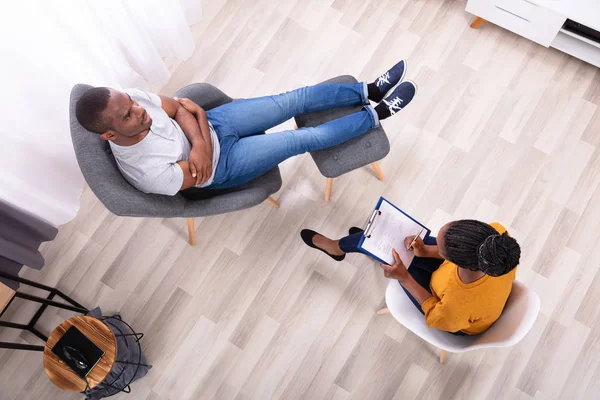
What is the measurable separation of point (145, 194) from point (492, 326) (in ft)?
4.67

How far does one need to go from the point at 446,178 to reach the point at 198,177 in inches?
54.3

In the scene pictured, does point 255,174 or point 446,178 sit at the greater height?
point 255,174

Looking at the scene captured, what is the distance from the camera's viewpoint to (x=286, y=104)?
242 centimetres

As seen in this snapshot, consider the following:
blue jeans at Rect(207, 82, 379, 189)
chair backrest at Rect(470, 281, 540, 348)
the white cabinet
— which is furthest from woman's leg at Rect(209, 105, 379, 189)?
the white cabinet

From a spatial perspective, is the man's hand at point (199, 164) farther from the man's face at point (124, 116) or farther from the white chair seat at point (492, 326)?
the white chair seat at point (492, 326)

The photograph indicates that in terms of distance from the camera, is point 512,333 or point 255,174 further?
point 255,174

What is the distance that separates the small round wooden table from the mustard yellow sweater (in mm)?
1332

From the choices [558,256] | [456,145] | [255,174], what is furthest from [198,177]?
[558,256]

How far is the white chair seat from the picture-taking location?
1760 millimetres

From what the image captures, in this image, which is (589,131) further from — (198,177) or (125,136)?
(125,136)

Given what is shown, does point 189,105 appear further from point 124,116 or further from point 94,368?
point 94,368

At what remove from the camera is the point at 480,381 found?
252 centimetres

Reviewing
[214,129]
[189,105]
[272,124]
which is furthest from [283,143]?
[189,105]

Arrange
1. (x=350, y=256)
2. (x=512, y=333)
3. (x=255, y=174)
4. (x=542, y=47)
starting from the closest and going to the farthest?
1. (x=512, y=333)
2. (x=255, y=174)
3. (x=350, y=256)
4. (x=542, y=47)
